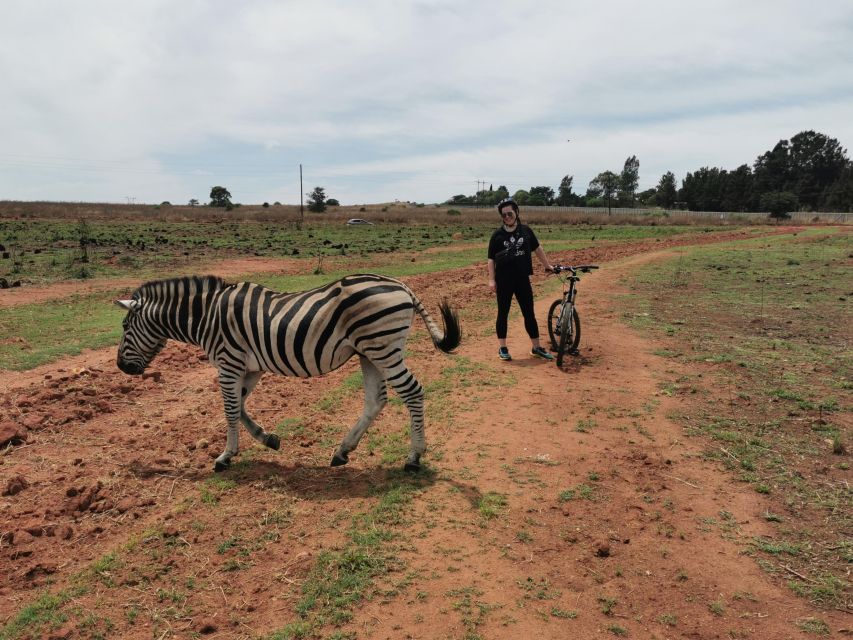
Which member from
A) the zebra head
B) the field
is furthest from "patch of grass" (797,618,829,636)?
the zebra head

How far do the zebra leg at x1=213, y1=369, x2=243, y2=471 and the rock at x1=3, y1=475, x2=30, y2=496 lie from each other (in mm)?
1801

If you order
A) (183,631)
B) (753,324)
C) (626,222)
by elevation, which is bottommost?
(183,631)

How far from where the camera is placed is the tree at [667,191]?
361 ft

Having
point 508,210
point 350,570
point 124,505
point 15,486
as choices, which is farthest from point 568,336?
point 15,486

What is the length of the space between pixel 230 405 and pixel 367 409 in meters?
1.45

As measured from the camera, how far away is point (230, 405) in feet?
18.9

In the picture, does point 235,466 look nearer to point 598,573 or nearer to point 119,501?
point 119,501

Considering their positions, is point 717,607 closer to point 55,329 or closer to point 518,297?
point 518,297

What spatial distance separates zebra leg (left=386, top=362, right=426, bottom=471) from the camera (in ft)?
17.8

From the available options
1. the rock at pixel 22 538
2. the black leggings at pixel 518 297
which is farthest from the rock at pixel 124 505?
the black leggings at pixel 518 297

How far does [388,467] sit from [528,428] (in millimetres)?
1757

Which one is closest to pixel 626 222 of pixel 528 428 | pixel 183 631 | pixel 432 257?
pixel 432 257

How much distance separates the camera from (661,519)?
179 inches

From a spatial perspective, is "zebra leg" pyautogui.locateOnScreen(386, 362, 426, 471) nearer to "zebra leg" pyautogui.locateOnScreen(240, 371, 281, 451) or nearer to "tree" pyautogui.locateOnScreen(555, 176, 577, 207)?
"zebra leg" pyautogui.locateOnScreen(240, 371, 281, 451)
